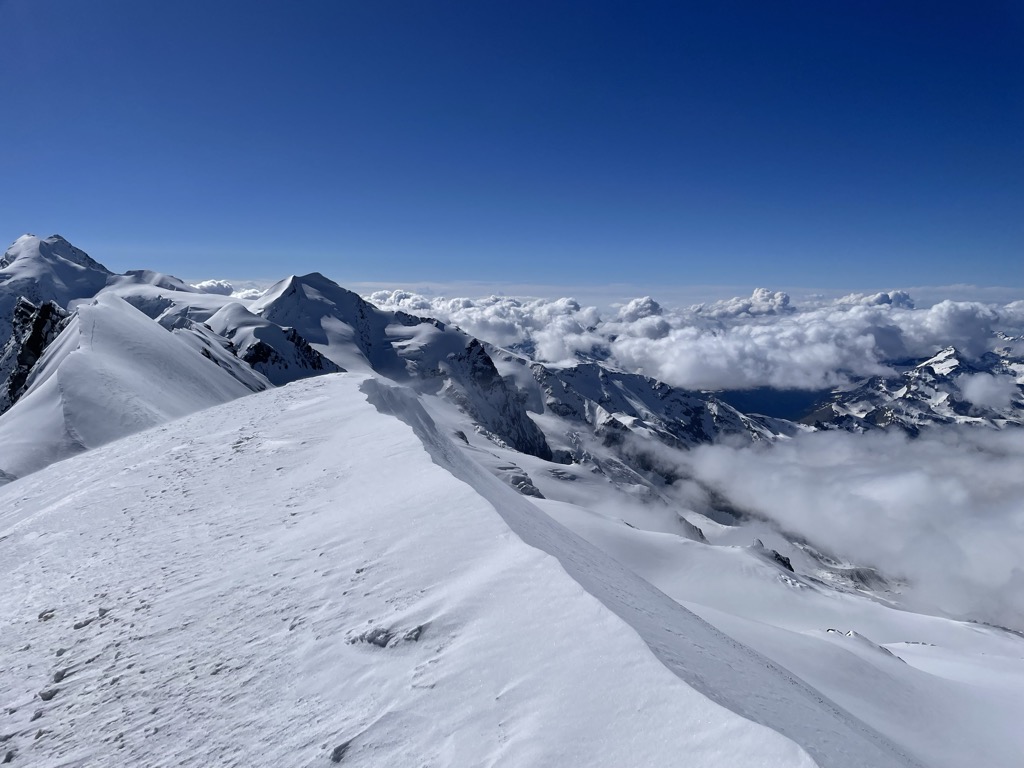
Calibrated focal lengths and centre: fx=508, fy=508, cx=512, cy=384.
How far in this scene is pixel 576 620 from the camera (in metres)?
6.68

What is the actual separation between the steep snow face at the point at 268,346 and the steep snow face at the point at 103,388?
2613 inches

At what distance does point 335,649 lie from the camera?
703 cm

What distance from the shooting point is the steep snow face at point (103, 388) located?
2634 cm

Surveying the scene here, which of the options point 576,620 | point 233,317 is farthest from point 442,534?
point 233,317

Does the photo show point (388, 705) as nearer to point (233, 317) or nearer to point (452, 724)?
point (452, 724)

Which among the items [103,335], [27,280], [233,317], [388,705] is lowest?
[388,705]

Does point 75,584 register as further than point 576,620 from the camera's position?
Yes

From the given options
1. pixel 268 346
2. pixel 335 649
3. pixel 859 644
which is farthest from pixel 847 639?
pixel 268 346

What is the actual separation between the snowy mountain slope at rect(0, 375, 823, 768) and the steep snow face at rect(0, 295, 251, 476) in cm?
1663

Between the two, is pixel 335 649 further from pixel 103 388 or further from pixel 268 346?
pixel 268 346

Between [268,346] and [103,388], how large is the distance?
92.8 m

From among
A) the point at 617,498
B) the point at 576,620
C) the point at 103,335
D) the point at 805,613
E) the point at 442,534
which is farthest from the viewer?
the point at 617,498

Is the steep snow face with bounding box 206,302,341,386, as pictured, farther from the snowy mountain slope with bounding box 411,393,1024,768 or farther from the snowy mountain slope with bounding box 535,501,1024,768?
the snowy mountain slope with bounding box 535,501,1024,768

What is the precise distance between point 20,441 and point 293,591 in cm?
2702
